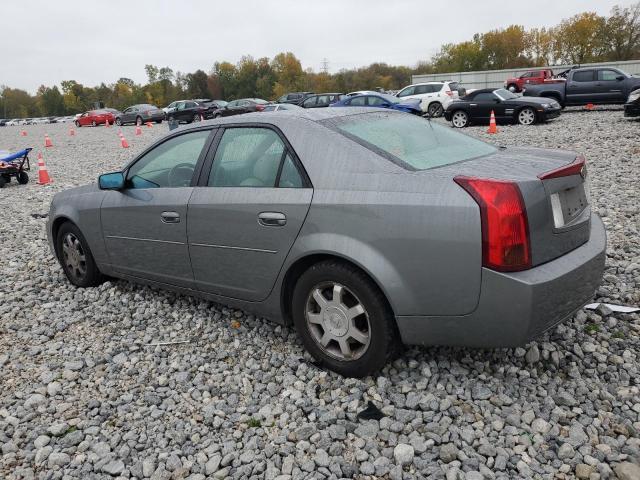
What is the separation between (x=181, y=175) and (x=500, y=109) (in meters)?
15.0

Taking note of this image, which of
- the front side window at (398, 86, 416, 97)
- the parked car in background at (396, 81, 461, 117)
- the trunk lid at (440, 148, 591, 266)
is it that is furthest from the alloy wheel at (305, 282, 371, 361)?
the front side window at (398, 86, 416, 97)

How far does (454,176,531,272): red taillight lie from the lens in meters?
2.44

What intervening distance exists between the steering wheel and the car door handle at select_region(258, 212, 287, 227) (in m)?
0.83

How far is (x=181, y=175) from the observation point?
3.84m

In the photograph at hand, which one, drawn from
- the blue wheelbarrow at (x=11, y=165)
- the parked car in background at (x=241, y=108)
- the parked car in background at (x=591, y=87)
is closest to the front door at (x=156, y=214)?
the blue wheelbarrow at (x=11, y=165)

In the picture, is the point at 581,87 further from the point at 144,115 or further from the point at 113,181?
the point at 144,115

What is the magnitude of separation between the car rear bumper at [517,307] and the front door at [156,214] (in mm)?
1833

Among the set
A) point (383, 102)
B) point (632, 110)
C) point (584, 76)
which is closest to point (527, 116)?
point (632, 110)

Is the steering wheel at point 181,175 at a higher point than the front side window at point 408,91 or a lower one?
higher

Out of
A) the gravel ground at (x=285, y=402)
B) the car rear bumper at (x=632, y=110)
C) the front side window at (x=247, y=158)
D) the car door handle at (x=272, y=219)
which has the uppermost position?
the front side window at (x=247, y=158)

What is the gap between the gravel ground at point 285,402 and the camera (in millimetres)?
2494

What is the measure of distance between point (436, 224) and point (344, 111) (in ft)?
4.43

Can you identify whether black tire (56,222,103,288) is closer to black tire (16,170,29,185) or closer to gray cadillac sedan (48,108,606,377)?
gray cadillac sedan (48,108,606,377)

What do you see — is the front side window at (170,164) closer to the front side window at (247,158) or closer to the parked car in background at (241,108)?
the front side window at (247,158)
